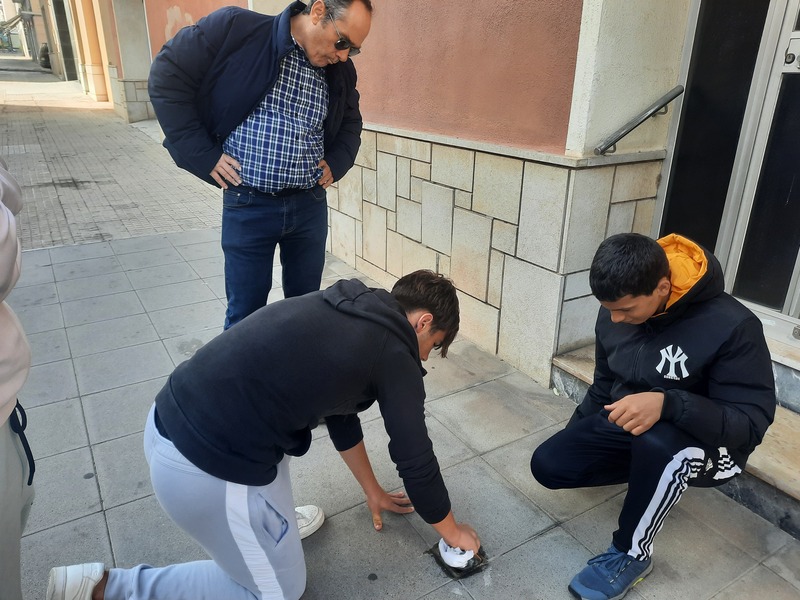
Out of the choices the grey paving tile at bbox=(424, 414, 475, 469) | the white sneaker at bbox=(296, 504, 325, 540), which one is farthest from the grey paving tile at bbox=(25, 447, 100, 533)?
the grey paving tile at bbox=(424, 414, 475, 469)

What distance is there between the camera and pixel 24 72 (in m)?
29.0

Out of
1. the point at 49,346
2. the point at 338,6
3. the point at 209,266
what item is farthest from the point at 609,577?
the point at 209,266

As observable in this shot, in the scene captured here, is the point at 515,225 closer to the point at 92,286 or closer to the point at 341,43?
the point at 341,43

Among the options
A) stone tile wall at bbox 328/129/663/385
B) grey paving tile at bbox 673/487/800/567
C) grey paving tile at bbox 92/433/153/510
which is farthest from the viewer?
stone tile wall at bbox 328/129/663/385

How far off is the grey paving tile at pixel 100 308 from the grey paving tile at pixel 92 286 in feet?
0.29

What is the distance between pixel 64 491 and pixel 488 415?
1849 mm

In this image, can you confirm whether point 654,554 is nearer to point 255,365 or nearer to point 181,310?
point 255,365

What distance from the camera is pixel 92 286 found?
444 cm

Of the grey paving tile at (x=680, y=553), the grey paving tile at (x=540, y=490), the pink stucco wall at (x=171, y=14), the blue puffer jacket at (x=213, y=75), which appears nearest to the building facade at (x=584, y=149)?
the grey paving tile at (x=540, y=490)

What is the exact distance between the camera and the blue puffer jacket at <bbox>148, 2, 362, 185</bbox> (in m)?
2.28

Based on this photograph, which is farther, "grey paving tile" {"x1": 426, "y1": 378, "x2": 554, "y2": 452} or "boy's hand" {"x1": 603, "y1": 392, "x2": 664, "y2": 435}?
"grey paving tile" {"x1": 426, "y1": 378, "x2": 554, "y2": 452}

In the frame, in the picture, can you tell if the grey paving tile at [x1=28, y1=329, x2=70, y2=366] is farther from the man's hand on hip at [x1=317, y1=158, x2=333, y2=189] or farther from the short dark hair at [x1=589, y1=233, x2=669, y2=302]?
the short dark hair at [x1=589, y1=233, x2=669, y2=302]

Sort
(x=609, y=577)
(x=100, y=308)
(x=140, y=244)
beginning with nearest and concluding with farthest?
(x=609, y=577) → (x=100, y=308) → (x=140, y=244)

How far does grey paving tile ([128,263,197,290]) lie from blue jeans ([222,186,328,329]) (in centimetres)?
213
